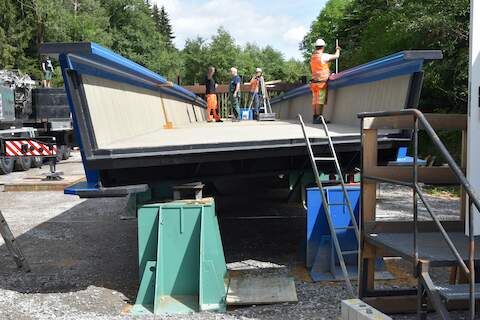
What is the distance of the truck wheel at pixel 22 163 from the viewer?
1609 centimetres

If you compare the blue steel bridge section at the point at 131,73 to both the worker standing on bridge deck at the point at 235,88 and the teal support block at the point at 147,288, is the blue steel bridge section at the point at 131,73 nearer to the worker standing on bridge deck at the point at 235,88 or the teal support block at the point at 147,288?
the teal support block at the point at 147,288

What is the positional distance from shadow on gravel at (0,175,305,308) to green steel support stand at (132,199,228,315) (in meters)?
0.41

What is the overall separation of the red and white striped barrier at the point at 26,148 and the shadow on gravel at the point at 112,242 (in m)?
4.08

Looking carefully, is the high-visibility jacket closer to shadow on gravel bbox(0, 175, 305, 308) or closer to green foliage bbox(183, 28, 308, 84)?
shadow on gravel bbox(0, 175, 305, 308)

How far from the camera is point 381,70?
5750 mm

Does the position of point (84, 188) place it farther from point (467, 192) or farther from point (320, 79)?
point (320, 79)

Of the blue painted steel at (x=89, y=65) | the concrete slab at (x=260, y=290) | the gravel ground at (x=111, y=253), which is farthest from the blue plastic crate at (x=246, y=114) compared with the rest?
the concrete slab at (x=260, y=290)

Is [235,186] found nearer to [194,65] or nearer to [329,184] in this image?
[329,184]

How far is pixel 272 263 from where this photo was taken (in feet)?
19.4

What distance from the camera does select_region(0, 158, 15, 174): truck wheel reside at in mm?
15166

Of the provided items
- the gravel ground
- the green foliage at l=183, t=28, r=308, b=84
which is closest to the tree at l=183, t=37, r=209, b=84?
the green foliage at l=183, t=28, r=308, b=84

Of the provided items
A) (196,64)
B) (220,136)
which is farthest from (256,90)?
(196,64)

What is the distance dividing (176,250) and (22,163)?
13.1 meters

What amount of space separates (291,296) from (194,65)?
74.0m
